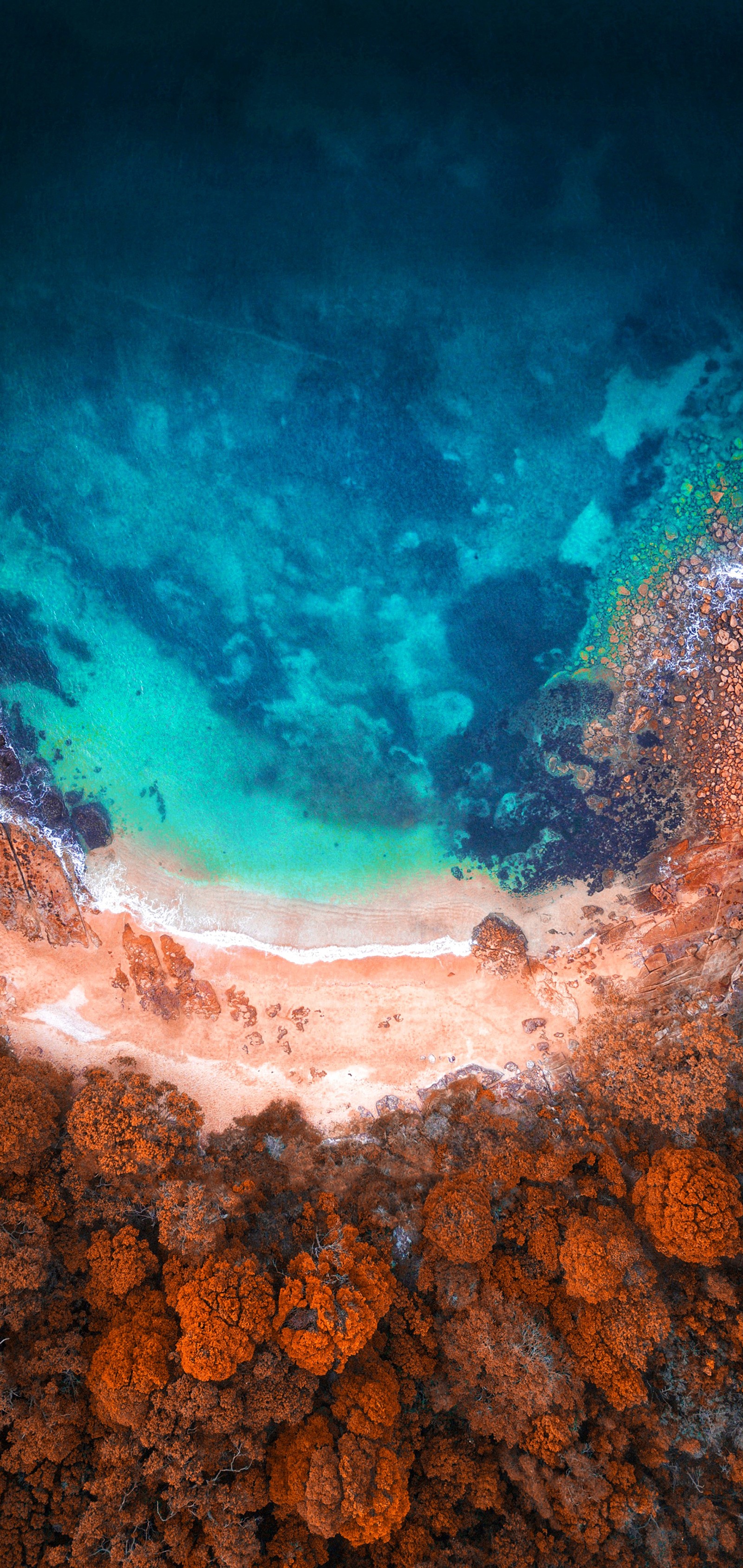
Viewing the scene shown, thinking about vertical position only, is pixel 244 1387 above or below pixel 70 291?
below

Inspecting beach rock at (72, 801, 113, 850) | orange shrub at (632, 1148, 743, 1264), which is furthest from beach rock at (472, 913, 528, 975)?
beach rock at (72, 801, 113, 850)

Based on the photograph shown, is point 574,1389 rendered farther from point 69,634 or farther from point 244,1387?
point 69,634

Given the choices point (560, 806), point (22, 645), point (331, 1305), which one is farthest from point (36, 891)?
point (560, 806)

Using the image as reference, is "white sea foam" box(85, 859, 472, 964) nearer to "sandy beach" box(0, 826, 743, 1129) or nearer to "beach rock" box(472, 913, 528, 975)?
"sandy beach" box(0, 826, 743, 1129)

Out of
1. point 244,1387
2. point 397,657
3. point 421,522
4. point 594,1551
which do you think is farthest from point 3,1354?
point 421,522

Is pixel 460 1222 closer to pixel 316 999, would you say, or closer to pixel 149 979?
pixel 316 999

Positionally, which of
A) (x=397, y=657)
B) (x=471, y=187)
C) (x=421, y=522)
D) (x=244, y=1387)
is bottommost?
(x=244, y=1387)

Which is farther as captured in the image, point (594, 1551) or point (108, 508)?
point (108, 508)
